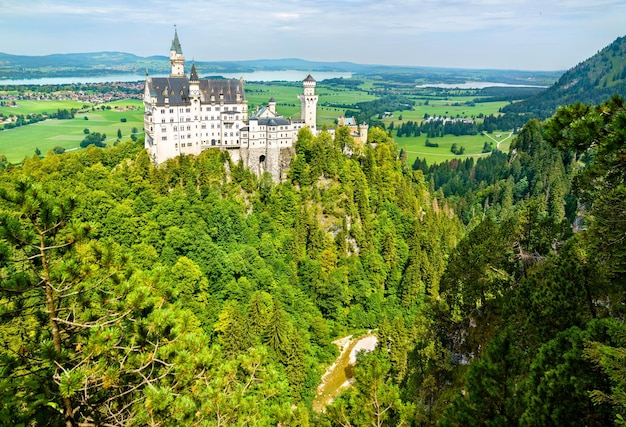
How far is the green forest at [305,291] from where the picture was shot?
38.3ft

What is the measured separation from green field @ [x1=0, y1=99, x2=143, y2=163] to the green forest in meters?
40.0

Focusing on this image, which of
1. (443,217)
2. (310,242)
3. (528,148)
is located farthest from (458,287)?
(528,148)

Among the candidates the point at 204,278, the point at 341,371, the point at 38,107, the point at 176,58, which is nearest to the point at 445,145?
the point at 176,58

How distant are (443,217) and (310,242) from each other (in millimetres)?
25526

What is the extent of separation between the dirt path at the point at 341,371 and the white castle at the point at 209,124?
25.5m

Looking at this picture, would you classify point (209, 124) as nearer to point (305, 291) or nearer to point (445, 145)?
point (305, 291)

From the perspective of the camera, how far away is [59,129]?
4719 inches

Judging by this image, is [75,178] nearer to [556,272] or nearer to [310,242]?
[310,242]

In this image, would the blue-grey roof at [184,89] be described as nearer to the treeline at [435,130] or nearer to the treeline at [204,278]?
the treeline at [204,278]

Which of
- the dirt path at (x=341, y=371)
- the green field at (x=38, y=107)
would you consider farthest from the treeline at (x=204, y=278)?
the green field at (x=38, y=107)

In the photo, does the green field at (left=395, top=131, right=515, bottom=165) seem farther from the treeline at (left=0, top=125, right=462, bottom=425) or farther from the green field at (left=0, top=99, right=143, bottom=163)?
the green field at (left=0, top=99, right=143, bottom=163)

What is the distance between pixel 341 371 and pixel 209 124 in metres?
38.0

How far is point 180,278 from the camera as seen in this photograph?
47.7m

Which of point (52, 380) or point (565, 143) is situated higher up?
point (565, 143)
